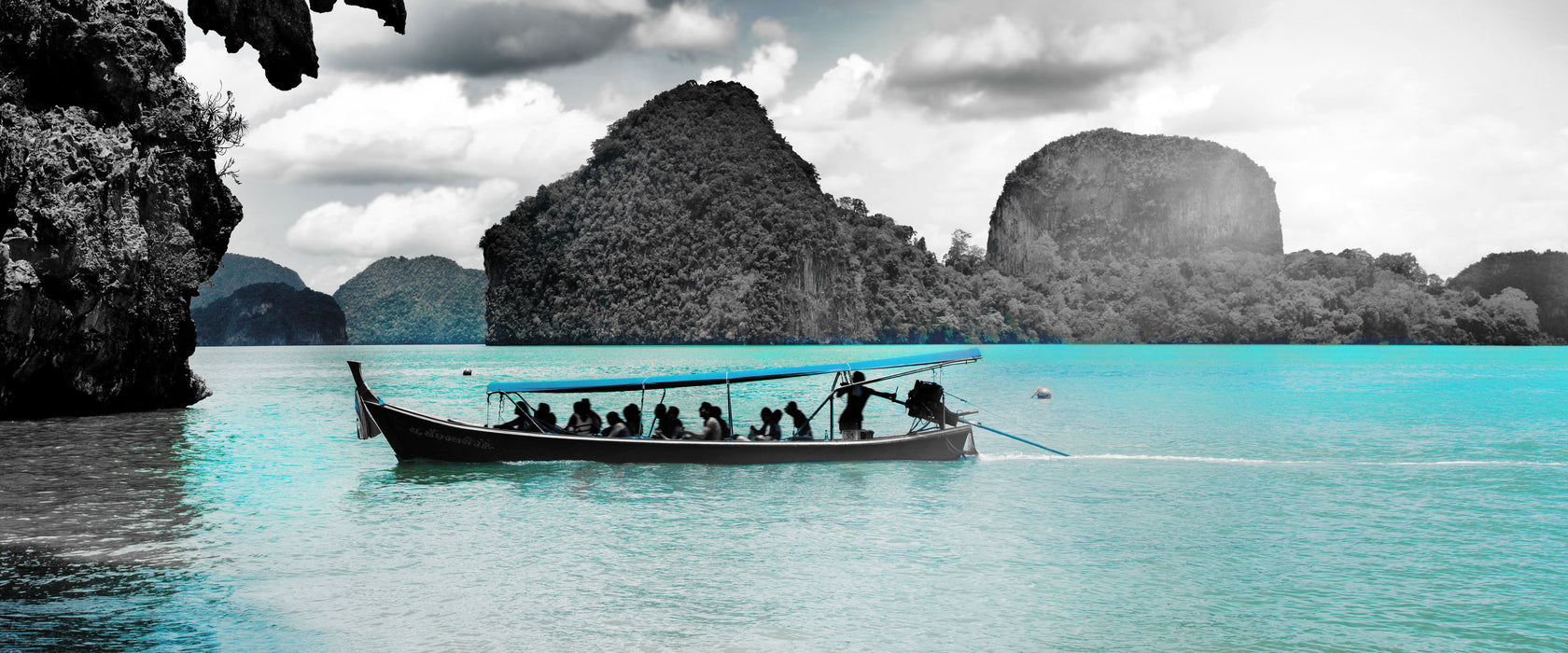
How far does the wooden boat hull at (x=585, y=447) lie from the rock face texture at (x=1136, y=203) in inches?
6141

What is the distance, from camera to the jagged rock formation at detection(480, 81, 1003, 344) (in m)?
122

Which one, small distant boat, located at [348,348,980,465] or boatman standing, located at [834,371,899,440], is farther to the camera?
boatman standing, located at [834,371,899,440]

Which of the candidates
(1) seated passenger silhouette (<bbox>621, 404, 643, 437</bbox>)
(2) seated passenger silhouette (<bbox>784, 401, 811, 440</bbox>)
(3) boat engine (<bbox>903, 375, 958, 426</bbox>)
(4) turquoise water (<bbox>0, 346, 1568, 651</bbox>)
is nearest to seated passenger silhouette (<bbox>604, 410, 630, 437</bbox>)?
(1) seated passenger silhouette (<bbox>621, 404, 643, 437</bbox>)

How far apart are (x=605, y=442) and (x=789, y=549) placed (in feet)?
21.9

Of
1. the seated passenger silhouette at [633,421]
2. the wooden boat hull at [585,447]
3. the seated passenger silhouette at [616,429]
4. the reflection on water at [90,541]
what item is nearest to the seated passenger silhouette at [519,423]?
the wooden boat hull at [585,447]

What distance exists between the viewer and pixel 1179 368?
65.9m

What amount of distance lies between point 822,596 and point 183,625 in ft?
18.4

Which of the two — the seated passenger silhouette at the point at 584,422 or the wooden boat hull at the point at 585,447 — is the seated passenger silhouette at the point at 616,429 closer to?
the seated passenger silhouette at the point at 584,422

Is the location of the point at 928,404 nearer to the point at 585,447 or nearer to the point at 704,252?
the point at 585,447

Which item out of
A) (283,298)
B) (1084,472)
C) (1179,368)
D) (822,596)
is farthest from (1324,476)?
(283,298)

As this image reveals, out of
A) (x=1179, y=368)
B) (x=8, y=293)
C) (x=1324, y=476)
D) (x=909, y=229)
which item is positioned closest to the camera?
(x=1324, y=476)

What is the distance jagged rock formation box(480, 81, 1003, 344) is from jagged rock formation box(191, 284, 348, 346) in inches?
2077

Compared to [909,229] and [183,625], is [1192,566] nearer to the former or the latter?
[183,625]

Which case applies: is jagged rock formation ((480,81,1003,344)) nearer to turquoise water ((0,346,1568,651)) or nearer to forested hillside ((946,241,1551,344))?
forested hillside ((946,241,1551,344))
